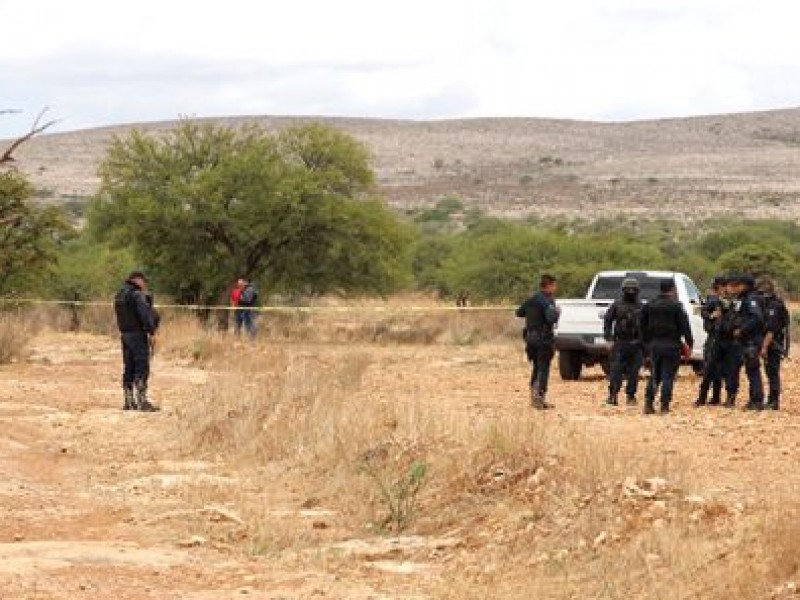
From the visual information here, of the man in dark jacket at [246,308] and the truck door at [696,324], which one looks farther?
the man in dark jacket at [246,308]

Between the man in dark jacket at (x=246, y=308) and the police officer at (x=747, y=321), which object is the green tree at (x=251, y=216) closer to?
the man in dark jacket at (x=246, y=308)

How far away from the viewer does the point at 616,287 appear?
89.5 ft

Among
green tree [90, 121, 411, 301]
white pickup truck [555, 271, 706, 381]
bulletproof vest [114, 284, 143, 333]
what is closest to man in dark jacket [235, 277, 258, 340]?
green tree [90, 121, 411, 301]

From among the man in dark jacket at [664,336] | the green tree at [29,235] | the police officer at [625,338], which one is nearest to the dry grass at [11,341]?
the green tree at [29,235]

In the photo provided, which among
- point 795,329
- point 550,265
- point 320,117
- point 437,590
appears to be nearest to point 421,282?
point 550,265

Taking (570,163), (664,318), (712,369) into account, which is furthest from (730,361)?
(570,163)

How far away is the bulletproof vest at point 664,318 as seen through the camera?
19625 millimetres

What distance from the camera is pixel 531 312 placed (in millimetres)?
19672

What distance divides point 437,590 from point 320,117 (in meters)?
132

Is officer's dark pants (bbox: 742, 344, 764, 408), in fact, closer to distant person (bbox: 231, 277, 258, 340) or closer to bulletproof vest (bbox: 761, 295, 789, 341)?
bulletproof vest (bbox: 761, 295, 789, 341)

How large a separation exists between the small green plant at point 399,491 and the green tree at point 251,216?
29.5 m

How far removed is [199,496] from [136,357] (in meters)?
7.21

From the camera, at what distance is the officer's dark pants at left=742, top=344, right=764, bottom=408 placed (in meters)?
19.8

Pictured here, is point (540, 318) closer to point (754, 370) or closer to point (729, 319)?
point (729, 319)
